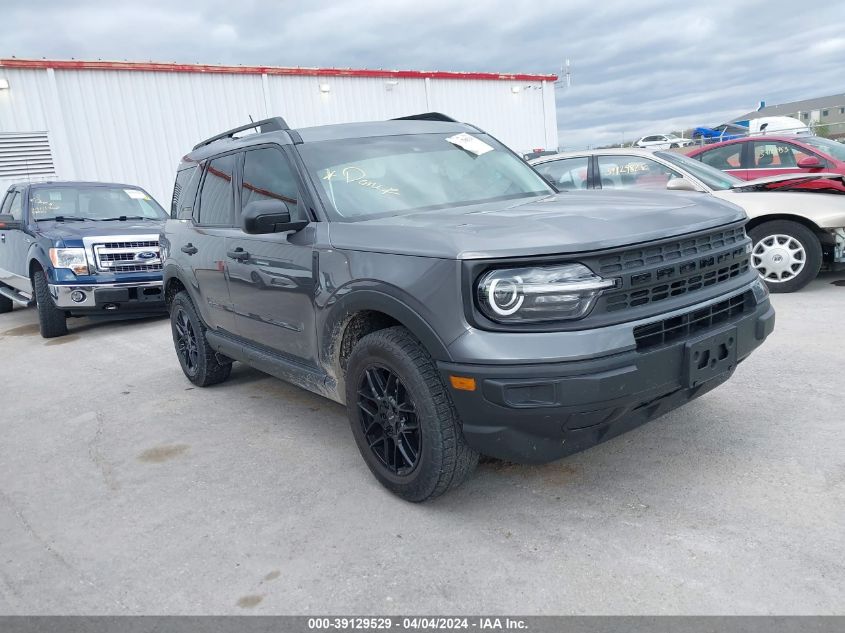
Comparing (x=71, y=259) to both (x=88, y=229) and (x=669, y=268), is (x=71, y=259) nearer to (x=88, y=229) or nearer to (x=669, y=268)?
(x=88, y=229)

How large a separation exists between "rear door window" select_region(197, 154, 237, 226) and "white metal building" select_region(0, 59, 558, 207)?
10287 millimetres

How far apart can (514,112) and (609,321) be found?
20555mm

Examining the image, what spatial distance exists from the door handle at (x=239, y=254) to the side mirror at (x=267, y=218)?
687 mm

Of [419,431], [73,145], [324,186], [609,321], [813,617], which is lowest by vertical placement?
[813,617]

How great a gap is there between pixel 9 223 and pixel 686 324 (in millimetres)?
8262

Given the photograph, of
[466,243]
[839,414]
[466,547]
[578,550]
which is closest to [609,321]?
[466,243]

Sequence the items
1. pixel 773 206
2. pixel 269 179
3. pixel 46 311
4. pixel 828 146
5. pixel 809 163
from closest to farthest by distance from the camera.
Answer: pixel 269 179 < pixel 773 206 < pixel 809 163 < pixel 46 311 < pixel 828 146

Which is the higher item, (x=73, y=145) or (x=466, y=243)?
(x=73, y=145)

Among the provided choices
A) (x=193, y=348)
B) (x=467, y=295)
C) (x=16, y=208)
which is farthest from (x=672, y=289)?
(x=16, y=208)

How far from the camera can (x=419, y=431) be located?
284cm

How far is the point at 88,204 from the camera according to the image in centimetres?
849

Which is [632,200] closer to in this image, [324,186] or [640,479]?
[640,479]

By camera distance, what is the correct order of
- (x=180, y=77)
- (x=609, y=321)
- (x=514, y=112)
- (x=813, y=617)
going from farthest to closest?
(x=514, y=112), (x=180, y=77), (x=609, y=321), (x=813, y=617)

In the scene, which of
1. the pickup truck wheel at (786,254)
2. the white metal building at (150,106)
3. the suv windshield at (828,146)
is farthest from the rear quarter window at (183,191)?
the white metal building at (150,106)
